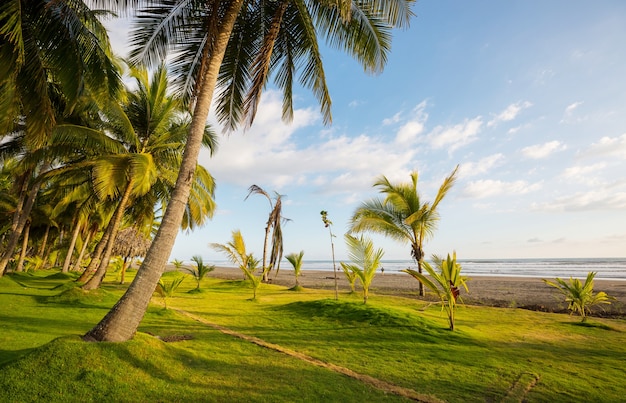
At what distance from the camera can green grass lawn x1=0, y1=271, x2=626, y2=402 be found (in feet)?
11.5

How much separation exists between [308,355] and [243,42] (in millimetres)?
7228

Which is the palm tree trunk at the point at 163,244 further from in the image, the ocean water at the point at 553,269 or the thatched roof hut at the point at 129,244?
the thatched roof hut at the point at 129,244

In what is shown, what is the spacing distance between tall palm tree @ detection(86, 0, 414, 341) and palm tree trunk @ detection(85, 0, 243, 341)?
2 cm

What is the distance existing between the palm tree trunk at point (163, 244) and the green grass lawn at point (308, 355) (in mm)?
287

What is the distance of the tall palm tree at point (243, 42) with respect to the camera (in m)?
5.63

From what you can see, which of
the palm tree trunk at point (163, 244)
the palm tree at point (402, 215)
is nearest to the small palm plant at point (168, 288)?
the palm tree trunk at point (163, 244)

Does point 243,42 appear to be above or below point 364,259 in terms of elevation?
above

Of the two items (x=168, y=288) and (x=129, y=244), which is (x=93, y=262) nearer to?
(x=168, y=288)

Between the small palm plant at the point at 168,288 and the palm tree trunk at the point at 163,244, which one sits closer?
the palm tree trunk at the point at 163,244

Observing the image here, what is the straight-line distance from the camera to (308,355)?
5.29m

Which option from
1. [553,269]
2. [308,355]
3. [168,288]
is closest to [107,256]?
[168,288]

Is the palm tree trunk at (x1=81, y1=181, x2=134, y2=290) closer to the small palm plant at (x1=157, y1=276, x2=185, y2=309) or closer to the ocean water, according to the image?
the small palm plant at (x1=157, y1=276, x2=185, y2=309)

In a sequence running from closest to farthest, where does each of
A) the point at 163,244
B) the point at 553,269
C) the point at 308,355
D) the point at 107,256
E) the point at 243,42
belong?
1. the point at 163,244
2. the point at 308,355
3. the point at 243,42
4. the point at 107,256
5. the point at 553,269

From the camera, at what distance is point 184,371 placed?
4.11 meters
